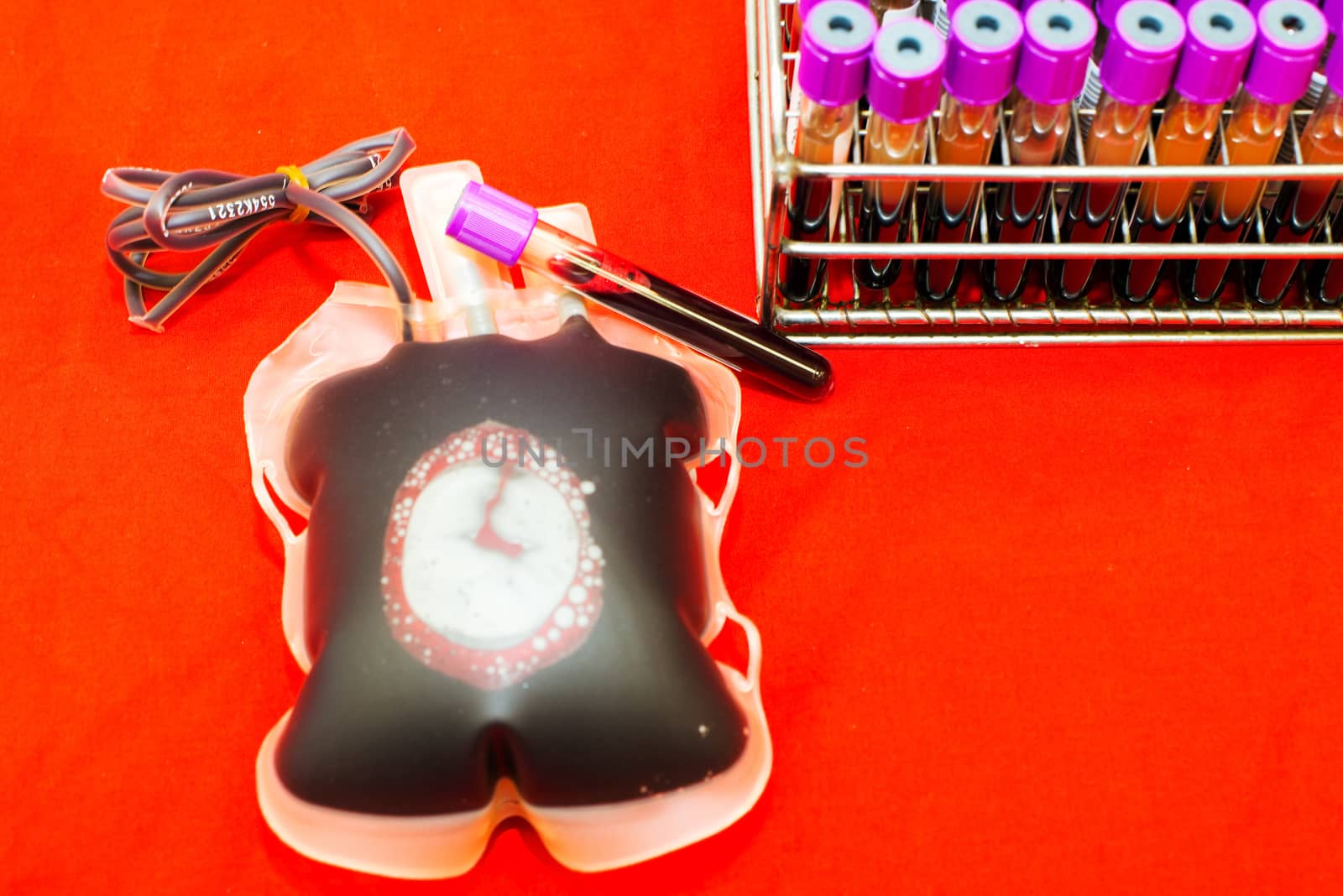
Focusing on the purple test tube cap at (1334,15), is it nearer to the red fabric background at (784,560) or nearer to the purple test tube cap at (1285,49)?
the purple test tube cap at (1285,49)

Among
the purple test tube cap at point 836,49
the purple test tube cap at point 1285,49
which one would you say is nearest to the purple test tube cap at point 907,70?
the purple test tube cap at point 836,49

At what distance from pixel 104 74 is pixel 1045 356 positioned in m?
0.57

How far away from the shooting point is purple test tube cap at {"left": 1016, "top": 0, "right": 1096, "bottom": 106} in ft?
1.72

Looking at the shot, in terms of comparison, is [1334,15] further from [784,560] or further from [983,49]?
[784,560]

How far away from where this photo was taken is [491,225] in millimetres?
603

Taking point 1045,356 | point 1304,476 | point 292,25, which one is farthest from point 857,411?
point 292,25

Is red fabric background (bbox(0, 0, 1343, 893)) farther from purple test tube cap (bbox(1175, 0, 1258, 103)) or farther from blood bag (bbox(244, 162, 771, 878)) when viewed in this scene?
purple test tube cap (bbox(1175, 0, 1258, 103))

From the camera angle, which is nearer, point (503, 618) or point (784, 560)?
point (503, 618)

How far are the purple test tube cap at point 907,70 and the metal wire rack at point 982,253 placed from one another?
0.09 feet

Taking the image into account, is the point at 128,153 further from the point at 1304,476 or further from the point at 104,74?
the point at 1304,476

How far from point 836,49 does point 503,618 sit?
0.27m

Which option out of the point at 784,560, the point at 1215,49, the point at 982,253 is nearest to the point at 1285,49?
the point at 1215,49

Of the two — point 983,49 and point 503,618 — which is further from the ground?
point 983,49

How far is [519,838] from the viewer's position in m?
0.58
